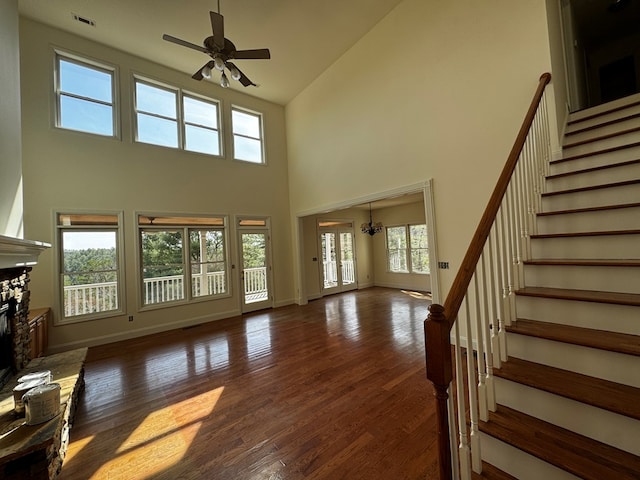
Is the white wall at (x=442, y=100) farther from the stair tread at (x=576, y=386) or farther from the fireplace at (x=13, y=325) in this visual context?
the fireplace at (x=13, y=325)

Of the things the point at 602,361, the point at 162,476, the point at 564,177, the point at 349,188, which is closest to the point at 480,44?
the point at 564,177

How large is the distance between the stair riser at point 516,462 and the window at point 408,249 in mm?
6716

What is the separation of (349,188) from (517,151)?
344cm

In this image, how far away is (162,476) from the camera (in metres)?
1.75

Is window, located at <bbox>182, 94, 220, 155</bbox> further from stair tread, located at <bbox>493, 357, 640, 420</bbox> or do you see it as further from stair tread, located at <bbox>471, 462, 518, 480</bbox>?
stair tread, located at <bbox>471, 462, 518, 480</bbox>

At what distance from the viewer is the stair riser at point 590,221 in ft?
6.26

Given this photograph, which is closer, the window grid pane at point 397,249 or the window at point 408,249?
the window at point 408,249

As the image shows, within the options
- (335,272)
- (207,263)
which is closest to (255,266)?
(207,263)

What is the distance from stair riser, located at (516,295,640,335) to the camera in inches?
57.5

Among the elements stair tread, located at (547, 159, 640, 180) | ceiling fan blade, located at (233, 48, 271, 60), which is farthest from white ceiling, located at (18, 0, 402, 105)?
stair tread, located at (547, 159, 640, 180)

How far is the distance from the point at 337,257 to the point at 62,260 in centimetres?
623

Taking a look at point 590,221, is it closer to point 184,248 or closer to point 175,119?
point 184,248

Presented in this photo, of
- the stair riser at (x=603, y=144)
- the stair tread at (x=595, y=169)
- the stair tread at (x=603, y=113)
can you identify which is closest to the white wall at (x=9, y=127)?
the stair tread at (x=595, y=169)

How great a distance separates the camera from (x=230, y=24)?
4.42 meters
